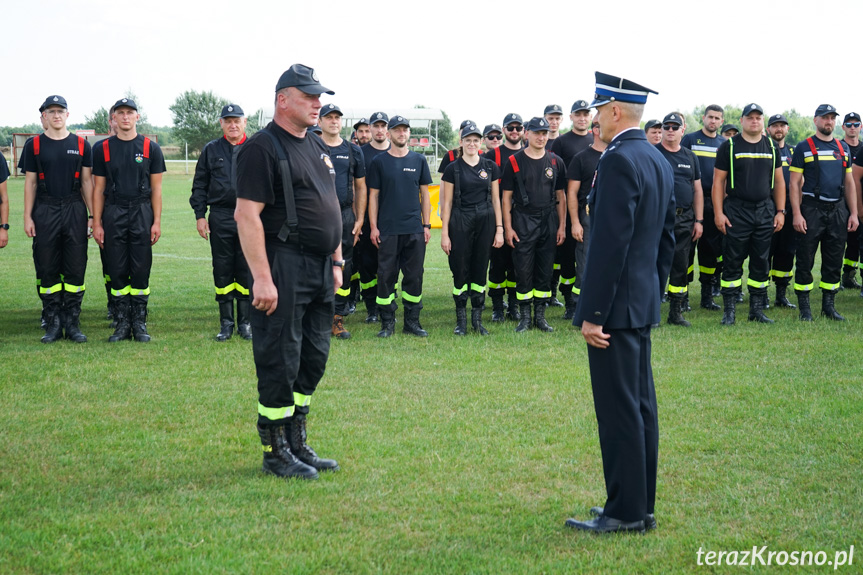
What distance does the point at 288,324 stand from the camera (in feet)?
16.1

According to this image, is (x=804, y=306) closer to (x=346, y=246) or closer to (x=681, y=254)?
(x=681, y=254)

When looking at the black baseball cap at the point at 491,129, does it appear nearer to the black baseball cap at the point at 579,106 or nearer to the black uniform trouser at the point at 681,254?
the black baseball cap at the point at 579,106

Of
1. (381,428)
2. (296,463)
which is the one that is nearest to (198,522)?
(296,463)

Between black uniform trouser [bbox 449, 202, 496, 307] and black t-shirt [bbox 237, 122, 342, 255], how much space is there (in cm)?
456

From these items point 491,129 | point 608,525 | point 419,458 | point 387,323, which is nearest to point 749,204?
point 491,129

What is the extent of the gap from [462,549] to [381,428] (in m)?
2.00

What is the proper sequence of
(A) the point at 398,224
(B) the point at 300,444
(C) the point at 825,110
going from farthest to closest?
(C) the point at 825,110, (A) the point at 398,224, (B) the point at 300,444

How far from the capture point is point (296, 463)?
5.04 m

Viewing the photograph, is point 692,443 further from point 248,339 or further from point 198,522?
point 248,339

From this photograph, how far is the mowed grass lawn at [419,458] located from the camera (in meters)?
4.03

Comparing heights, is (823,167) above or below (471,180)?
above

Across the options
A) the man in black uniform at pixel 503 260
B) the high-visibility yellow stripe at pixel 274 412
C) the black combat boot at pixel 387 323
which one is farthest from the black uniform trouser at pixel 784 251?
the high-visibility yellow stripe at pixel 274 412

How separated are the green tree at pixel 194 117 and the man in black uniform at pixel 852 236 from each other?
61.9m

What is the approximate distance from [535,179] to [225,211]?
3445mm
